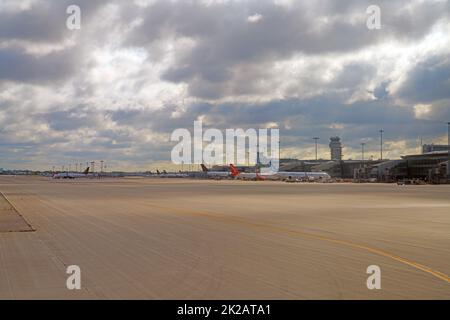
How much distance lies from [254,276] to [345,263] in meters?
3.39

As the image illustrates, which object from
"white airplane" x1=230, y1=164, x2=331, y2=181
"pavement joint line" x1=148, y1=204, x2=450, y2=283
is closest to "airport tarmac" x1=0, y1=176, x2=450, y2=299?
"pavement joint line" x1=148, y1=204, x2=450, y2=283

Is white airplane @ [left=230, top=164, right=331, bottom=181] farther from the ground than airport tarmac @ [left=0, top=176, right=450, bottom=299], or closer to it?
farther from the ground

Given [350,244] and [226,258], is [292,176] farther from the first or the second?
[226,258]

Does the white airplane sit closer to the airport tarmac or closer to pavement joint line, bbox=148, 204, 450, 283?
pavement joint line, bbox=148, 204, 450, 283

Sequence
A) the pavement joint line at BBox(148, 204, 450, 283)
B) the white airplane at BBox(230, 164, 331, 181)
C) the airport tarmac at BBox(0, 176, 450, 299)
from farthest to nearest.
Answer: the white airplane at BBox(230, 164, 331, 181) < the pavement joint line at BBox(148, 204, 450, 283) < the airport tarmac at BBox(0, 176, 450, 299)

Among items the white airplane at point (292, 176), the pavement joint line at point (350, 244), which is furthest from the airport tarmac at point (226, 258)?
the white airplane at point (292, 176)

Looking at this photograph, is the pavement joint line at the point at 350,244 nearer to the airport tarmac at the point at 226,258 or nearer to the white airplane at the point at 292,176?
the airport tarmac at the point at 226,258

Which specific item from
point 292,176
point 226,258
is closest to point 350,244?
point 226,258

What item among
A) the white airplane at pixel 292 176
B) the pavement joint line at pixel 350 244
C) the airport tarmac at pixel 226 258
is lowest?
the pavement joint line at pixel 350 244

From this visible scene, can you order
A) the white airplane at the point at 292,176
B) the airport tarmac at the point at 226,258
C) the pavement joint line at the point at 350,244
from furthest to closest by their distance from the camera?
the white airplane at the point at 292,176 → the pavement joint line at the point at 350,244 → the airport tarmac at the point at 226,258

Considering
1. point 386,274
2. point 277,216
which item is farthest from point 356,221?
point 386,274

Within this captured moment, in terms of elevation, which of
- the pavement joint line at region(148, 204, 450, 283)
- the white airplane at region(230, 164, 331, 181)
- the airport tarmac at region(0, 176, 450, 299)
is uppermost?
the white airplane at region(230, 164, 331, 181)

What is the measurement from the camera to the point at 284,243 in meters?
20.3
